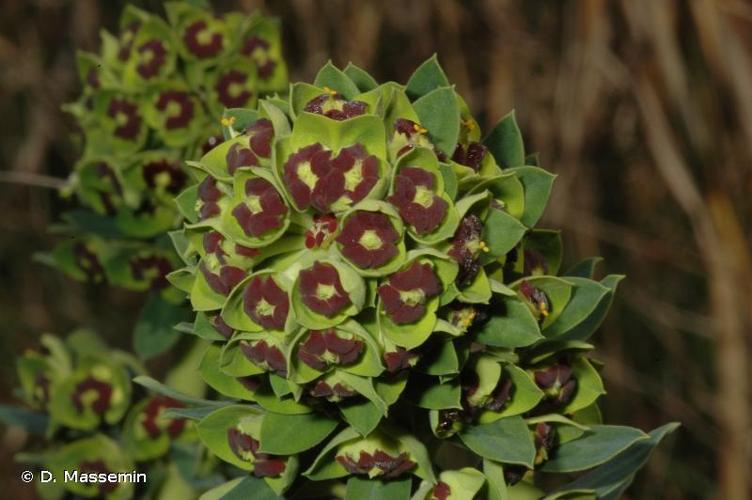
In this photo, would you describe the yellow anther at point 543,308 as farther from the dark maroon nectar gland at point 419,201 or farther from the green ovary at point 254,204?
the green ovary at point 254,204

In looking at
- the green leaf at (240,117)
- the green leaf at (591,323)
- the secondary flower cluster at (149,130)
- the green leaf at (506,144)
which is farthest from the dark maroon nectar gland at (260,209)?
the secondary flower cluster at (149,130)

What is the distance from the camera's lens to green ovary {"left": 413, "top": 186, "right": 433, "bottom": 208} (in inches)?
56.0

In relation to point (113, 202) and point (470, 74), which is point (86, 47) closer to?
point (470, 74)

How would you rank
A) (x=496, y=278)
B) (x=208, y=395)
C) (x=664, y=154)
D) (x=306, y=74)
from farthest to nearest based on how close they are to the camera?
1. (x=306, y=74)
2. (x=664, y=154)
3. (x=208, y=395)
4. (x=496, y=278)

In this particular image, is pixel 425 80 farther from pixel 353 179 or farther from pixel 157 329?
pixel 157 329

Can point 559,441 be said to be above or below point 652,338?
above

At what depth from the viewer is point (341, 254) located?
142 cm

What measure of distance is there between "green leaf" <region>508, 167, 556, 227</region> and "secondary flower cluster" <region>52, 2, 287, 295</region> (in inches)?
35.2

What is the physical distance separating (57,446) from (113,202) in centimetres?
56

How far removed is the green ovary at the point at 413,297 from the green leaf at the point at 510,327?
19 centimetres

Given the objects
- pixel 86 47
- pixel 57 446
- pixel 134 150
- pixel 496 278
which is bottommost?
pixel 57 446

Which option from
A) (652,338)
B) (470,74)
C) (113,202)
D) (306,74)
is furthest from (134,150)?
(652,338)

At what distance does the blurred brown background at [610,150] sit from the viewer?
3789 mm

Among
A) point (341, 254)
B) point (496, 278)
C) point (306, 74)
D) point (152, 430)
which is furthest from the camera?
point (306, 74)
